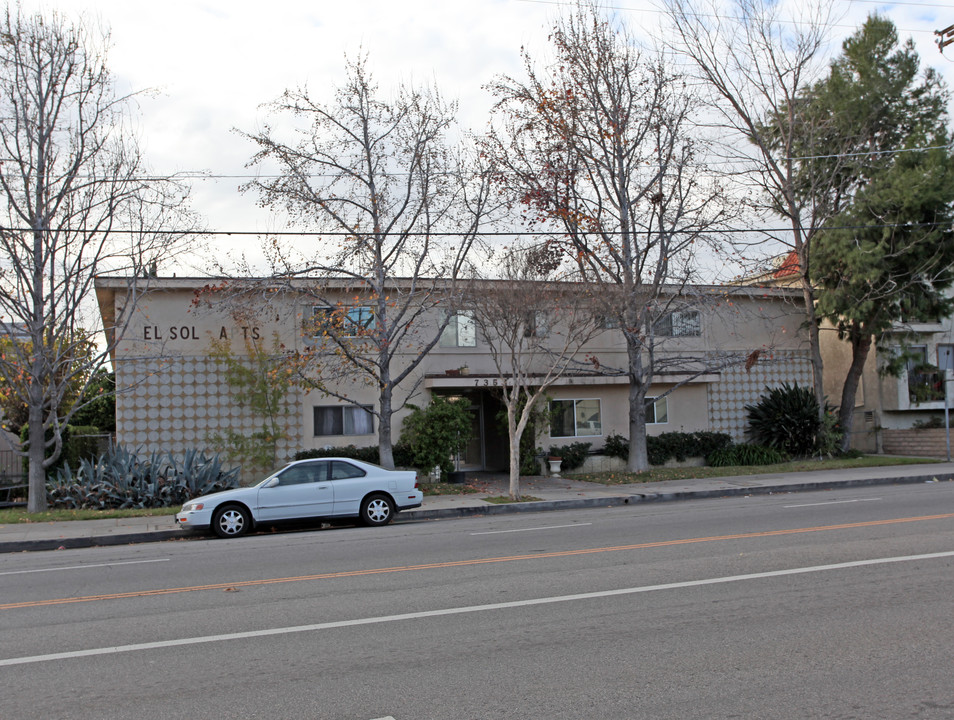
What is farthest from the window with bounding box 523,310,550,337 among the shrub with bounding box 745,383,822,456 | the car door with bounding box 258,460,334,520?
the shrub with bounding box 745,383,822,456

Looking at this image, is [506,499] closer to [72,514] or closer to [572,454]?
[572,454]

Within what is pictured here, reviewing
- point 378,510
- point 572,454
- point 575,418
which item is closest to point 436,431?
point 572,454

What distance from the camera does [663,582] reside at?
27.7 ft

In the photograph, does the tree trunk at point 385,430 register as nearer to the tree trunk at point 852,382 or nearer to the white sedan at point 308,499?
the white sedan at point 308,499

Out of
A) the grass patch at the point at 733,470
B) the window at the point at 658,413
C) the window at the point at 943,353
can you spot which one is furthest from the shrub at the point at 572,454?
the window at the point at 943,353

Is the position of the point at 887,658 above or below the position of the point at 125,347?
below

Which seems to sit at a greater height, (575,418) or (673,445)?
(575,418)

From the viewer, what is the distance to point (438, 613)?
7469 mm

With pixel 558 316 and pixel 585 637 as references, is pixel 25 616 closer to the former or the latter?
pixel 585 637

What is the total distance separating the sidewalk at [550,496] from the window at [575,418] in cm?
247

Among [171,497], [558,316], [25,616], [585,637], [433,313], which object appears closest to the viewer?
[585,637]

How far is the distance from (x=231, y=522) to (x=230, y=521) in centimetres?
3

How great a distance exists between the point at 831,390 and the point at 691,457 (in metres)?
8.62

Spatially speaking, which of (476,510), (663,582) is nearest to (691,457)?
(476,510)
